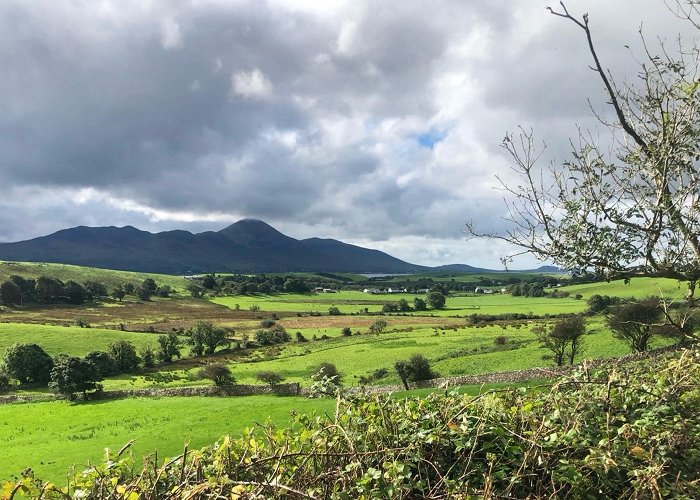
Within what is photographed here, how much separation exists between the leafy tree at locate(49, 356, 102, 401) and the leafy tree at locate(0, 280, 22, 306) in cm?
10646

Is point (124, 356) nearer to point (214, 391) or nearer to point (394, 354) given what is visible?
point (214, 391)

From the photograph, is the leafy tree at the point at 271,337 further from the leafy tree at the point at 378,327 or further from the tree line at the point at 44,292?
the tree line at the point at 44,292

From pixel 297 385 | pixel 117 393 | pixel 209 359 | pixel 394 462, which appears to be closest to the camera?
pixel 394 462

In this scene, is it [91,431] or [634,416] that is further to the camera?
[91,431]

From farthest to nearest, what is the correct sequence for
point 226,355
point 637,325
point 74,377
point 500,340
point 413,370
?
point 226,355
point 500,340
point 74,377
point 413,370
point 637,325

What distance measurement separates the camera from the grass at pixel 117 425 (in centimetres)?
3325

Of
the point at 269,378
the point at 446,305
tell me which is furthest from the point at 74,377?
the point at 446,305

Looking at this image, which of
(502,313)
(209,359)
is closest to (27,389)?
(209,359)

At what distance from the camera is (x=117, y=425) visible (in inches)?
1781

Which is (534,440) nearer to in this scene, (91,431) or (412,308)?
(91,431)

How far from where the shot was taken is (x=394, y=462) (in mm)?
3275

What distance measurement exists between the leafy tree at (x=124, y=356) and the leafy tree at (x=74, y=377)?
20029 millimetres

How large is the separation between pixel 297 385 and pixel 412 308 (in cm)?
10266

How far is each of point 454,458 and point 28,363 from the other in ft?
302
